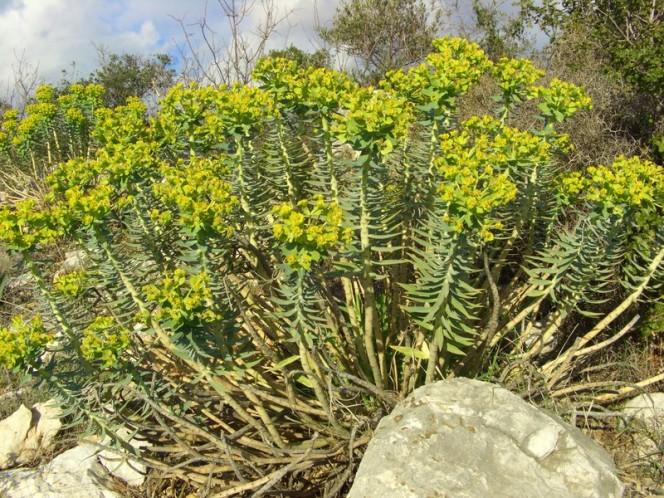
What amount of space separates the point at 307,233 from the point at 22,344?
1253 mm

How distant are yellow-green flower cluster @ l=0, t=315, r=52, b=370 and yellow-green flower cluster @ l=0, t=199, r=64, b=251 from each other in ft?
1.08

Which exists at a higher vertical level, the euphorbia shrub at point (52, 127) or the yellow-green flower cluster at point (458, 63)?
the euphorbia shrub at point (52, 127)

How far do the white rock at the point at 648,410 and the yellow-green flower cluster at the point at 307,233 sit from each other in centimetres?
198

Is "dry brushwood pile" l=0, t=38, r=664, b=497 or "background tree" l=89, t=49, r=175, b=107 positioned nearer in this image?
"dry brushwood pile" l=0, t=38, r=664, b=497

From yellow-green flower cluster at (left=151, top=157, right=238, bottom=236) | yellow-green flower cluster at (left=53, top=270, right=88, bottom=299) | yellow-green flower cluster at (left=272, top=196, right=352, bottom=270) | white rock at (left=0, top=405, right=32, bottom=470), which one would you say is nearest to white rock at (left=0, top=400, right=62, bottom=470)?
white rock at (left=0, top=405, right=32, bottom=470)

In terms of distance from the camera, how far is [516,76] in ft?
10.8

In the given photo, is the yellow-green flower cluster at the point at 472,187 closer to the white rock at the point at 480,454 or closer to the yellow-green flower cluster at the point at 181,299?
the white rock at the point at 480,454

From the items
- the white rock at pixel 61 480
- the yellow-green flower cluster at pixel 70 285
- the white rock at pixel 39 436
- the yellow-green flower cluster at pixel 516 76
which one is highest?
the yellow-green flower cluster at pixel 516 76

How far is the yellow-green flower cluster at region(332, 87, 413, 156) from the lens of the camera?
229 cm

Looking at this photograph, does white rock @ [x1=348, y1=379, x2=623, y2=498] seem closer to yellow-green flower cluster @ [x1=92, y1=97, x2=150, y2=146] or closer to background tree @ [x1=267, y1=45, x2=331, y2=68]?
yellow-green flower cluster @ [x1=92, y1=97, x2=150, y2=146]

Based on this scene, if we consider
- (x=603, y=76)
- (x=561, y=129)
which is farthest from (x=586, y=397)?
(x=603, y=76)

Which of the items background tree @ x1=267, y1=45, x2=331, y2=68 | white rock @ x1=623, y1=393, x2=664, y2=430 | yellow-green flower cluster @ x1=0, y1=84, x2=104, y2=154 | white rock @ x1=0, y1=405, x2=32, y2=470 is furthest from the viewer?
background tree @ x1=267, y1=45, x2=331, y2=68

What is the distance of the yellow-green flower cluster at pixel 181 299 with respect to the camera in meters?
2.26

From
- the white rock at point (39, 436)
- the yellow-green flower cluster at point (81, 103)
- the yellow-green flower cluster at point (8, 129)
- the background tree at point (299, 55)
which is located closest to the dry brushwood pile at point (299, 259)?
the white rock at point (39, 436)
